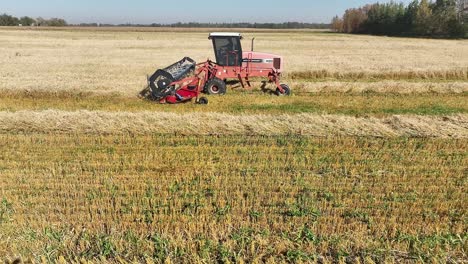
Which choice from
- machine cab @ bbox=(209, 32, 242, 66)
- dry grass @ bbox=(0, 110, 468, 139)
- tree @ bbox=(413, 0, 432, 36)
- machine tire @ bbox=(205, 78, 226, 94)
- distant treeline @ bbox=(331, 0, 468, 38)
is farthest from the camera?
tree @ bbox=(413, 0, 432, 36)

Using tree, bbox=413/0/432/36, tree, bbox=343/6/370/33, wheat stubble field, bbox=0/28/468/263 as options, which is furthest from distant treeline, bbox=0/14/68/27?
wheat stubble field, bbox=0/28/468/263

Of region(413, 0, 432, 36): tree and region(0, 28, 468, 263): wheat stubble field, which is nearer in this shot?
region(0, 28, 468, 263): wheat stubble field

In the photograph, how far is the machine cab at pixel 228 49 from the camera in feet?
48.6

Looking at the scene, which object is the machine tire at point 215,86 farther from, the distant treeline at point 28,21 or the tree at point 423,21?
the distant treeline at point 28,21

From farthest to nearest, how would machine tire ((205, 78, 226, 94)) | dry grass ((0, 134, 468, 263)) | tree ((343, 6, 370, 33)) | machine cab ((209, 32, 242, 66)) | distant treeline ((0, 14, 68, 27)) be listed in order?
distant treeline ((0, 14, 68, 27)), tree ((343, 6, 370, 33)), machine cab ((209, 32, 242, 66)), machine tire ((205, 78, 226, 94)), dry grass ((0, 134, 468, 263))

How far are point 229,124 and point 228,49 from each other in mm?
5615

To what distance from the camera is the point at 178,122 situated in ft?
33.6

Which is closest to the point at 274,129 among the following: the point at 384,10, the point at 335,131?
the point at 335,131

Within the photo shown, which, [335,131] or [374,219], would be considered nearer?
[374,219]

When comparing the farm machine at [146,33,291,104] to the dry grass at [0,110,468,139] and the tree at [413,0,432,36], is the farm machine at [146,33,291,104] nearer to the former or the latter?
the dry grass at [0,110,468,139]

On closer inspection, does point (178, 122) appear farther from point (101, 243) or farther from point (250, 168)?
point (101, 243)

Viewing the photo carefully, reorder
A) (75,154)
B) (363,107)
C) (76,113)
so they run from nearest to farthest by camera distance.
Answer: (75,154) → (76,113) → (363,107)

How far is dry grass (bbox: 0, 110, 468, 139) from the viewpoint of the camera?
972 cm

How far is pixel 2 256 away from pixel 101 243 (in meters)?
1.00
